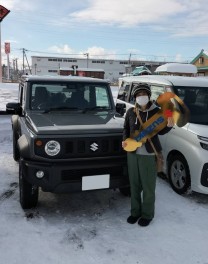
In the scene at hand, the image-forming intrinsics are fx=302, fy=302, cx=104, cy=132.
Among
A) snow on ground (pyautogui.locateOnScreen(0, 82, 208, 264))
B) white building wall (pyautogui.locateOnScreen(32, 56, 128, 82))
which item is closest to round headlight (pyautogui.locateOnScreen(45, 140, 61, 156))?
snow on ground (pyautogui.locateOnScreen(0, 82, 208, 264))

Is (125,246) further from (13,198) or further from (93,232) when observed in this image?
(13,198)

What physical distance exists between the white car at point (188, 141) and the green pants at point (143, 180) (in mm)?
956

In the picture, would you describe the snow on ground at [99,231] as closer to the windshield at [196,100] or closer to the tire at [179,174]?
the tire at [179,174]

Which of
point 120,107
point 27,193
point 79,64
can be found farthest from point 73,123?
point 79,64

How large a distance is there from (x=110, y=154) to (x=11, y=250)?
155 centimetres

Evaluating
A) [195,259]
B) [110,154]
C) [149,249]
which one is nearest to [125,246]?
[149,249]

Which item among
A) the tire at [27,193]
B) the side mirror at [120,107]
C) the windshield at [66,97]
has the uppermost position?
the windshield at [66,97]

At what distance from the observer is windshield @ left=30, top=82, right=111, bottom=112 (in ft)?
15.3

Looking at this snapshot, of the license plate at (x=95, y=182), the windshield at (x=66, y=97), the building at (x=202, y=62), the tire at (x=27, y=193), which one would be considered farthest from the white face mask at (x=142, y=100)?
the building at (x=202, y=62)

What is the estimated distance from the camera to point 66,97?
478cm

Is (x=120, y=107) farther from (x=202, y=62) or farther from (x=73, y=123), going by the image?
(x=202, y=62)

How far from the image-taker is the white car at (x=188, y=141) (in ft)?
14.0

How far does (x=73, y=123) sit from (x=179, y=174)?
1915mm

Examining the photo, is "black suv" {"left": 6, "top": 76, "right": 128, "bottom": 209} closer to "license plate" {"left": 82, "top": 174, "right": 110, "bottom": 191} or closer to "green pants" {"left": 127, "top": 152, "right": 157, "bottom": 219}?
"license plate" {"left": 82, "top": 174, "right": 110, "bottom": 191}
